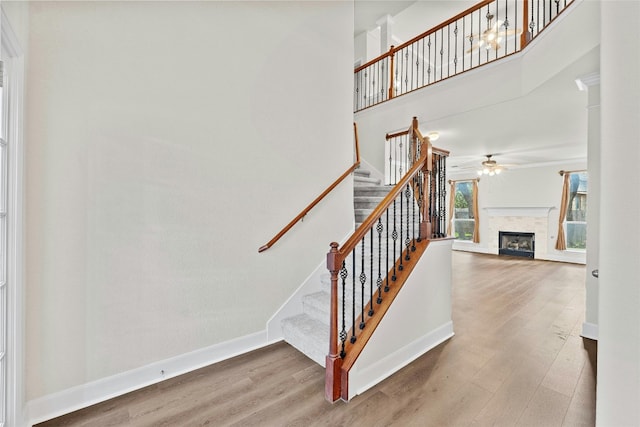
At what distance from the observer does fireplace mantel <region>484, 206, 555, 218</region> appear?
309 inches

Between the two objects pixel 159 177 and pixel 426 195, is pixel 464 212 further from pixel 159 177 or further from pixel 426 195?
pixel 159 177

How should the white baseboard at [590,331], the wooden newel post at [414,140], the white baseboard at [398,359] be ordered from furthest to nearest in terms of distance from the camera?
the wooden newel post at [414,140] < the white baseboard at [590,331] < the white baseboard at [398,359]

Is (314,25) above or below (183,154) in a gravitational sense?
above

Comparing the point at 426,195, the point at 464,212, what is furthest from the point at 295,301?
the point at 464,212

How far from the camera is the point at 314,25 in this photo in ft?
10.5

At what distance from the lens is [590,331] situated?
2.87 meters

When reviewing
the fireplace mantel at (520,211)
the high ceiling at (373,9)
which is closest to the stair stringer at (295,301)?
the high ceiling at (373,9)

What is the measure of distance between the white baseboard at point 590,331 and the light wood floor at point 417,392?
0.10 m

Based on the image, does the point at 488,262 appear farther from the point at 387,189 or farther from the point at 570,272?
the point at 387,189

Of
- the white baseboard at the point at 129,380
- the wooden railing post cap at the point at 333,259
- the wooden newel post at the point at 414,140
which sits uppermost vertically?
the wooden newel post at the point at 414,140

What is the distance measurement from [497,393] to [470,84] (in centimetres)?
364

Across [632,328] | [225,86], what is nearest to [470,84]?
[225,86]

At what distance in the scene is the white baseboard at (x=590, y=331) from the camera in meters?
2.84

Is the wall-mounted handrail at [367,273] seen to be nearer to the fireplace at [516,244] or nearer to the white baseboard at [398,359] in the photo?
the white baseboard at [398,359]
